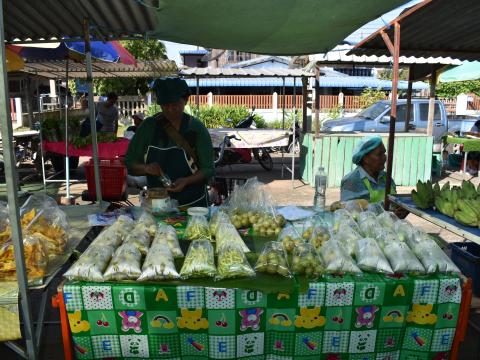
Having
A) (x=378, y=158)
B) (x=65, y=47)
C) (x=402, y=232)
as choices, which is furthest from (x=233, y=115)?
(x=402, y=232)

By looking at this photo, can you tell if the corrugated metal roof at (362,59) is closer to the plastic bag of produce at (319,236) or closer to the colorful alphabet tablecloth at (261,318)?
the plastic bag of produce at (319,236)

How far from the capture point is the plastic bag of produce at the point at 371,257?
2084 mm

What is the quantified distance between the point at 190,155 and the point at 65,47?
4.35 metres

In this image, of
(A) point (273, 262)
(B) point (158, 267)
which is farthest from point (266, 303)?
(B) point (158, 267)

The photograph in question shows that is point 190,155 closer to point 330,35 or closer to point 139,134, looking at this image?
point 139,134

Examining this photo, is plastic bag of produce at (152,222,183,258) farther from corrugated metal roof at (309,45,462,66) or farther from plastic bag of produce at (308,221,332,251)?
corrugated metal roof at (309,45,462,66)

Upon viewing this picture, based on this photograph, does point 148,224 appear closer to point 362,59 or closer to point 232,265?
point 232,265

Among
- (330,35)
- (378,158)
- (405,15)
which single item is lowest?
(378,158)

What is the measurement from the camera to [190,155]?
10.9ft

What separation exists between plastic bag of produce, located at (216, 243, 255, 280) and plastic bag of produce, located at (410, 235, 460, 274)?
0.91m

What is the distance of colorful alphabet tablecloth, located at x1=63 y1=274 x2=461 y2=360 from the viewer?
2008mm

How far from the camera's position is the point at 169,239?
2330 millimetres

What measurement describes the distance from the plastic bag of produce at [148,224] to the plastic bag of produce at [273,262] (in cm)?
74

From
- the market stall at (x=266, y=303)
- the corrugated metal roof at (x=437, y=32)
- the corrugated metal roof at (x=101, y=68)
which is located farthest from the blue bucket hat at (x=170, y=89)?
the corrugated metal roof at (x=101, y=68)
